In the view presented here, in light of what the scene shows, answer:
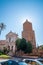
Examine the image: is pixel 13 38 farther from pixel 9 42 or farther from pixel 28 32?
pixel 28 32

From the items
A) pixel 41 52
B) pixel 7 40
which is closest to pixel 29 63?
pixel 41 52

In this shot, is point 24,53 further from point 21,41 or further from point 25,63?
point 25,63

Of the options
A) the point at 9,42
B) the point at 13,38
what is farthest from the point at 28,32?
the point at 9,42

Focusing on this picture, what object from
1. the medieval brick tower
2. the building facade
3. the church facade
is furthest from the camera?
the medieval brick tower

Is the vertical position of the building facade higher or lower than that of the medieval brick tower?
lower

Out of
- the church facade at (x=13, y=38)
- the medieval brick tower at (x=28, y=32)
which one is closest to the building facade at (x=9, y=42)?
the church facade at (x=13, y=38)

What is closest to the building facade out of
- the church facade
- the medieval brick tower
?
the church facade

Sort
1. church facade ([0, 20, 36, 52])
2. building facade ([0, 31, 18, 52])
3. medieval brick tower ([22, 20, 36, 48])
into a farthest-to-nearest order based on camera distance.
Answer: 1. medieval brick tower ([22, 20, 36, 48])
2. church facade ([0, 20, 36, 52])
3. building facade ([0, 31, 18, 52])

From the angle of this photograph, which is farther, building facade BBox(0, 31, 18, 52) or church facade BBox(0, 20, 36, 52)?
church facade BBox(0, 20, 36, 52)

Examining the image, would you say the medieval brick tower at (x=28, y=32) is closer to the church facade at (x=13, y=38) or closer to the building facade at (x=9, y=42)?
the church facade at (x=13, y=38)

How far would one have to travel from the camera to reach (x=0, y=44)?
16.6 metres

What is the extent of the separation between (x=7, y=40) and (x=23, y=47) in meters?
3.64

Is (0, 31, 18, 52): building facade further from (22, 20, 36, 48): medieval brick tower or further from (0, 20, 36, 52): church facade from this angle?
(22, 20, 36, 48): medieval brick tower

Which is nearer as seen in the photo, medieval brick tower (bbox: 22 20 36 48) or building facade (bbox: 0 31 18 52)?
building facade (bbox: 0 31 18 52)
